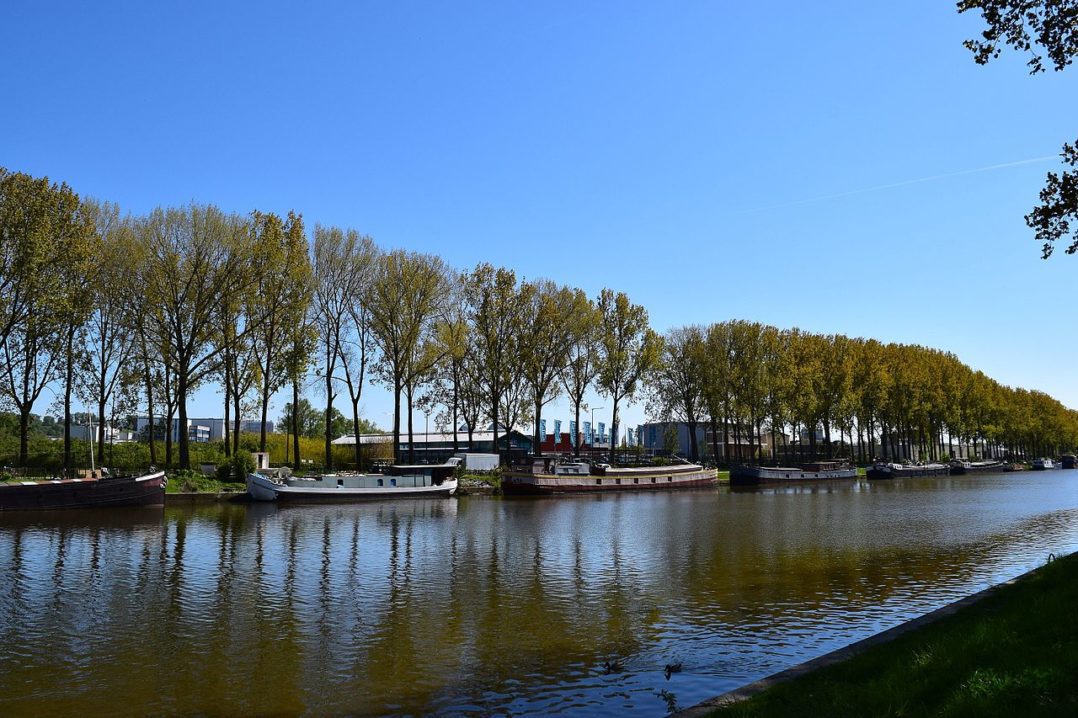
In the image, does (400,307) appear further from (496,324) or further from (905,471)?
(905,471)

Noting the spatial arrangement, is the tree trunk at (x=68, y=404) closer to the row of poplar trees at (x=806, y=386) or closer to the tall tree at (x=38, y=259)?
the tall tree at (x=38, y=259)

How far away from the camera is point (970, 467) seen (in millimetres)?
137625

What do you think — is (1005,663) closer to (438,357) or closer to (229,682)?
(229,682)

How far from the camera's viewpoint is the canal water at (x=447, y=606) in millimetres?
12680

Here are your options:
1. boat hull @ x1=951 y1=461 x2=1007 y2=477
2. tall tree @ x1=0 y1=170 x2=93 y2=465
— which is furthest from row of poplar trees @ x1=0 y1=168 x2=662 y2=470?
boat hull @ x1=951 y1=461 x2=1007 y2=477

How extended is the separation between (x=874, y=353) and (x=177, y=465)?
9777 cm

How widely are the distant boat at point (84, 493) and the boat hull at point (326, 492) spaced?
20.0 ft

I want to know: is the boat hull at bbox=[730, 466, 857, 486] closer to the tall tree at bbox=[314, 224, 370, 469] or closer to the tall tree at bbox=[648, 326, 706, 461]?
the tall tree at bbox=[648, 326, 706, 461]

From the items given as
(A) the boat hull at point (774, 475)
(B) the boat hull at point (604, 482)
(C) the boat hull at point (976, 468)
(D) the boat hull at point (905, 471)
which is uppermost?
(B) the boat hull at point (604, 482)

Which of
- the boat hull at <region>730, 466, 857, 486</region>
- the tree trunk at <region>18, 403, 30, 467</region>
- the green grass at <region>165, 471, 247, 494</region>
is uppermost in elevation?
the tree trunk at <region>18, 403, 30, 467</region>

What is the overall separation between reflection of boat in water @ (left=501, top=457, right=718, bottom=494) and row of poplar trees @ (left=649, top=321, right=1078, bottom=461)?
1636 cm

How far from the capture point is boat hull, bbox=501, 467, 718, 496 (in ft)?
216

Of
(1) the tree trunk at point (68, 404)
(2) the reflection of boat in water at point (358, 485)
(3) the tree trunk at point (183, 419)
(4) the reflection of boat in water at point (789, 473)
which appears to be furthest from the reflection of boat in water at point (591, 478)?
(1) the tree trunk at point (68, 404)

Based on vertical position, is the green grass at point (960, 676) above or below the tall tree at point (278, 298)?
below
